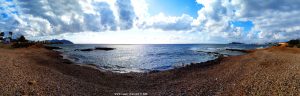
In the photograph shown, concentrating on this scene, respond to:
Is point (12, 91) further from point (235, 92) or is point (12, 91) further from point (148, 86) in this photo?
point (235, 92)

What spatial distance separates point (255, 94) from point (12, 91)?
1452cm

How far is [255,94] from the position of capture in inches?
559

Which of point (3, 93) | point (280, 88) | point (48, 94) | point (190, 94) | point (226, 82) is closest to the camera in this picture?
point (3, 93)

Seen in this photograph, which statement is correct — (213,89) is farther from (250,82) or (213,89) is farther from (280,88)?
(280,88)

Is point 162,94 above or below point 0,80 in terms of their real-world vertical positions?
below

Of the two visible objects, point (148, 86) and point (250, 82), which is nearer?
point (250, 82)

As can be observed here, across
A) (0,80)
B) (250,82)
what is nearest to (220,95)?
(250,82)

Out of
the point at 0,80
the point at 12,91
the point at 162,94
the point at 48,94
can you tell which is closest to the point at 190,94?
the point at 162,94

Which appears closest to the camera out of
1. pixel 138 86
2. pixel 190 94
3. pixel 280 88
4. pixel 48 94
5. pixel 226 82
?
pixel 48 94

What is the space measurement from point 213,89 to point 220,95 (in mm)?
1806

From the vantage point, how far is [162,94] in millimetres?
16734

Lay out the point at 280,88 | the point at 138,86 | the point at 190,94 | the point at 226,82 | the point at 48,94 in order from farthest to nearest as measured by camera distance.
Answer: the point at 138,86, the point at 226,82, the point at 190,94, the point at 280,88, the point at 48,94

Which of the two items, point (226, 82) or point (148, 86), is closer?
point (226, 82)

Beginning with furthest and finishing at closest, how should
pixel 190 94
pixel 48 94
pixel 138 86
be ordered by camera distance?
pixel 138 86
pixel 190 94
pixel 48 94
